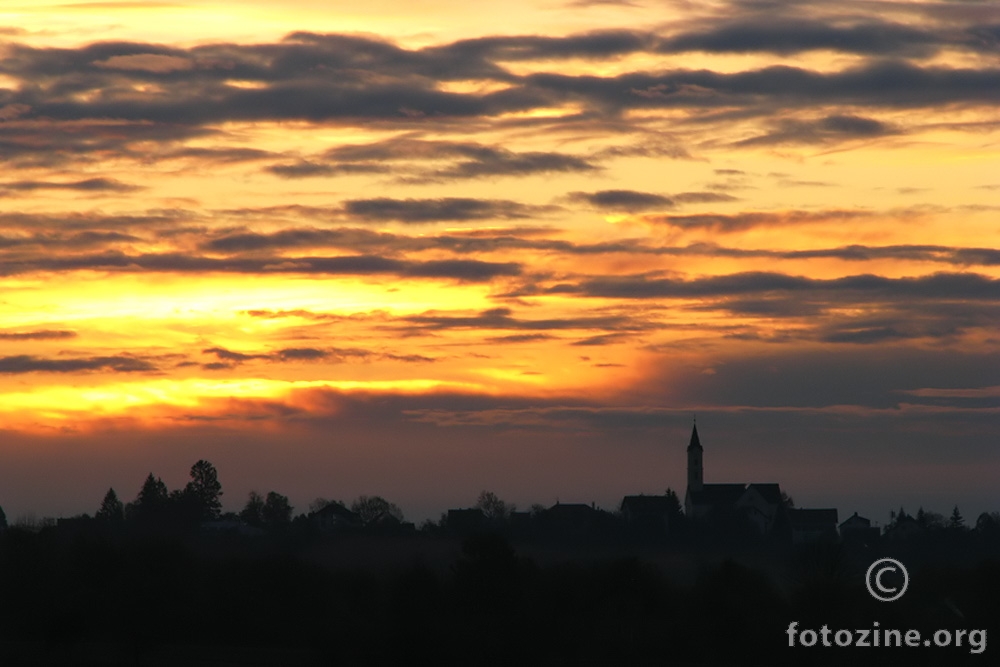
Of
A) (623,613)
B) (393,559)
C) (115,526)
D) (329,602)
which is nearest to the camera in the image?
(623,613)

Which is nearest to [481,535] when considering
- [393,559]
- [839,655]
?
[839,655]

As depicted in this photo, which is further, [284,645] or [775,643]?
[284,645]

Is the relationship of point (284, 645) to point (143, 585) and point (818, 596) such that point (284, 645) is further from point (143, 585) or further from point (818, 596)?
point (818, 596)

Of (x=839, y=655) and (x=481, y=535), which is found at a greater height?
(x=481, y=535)

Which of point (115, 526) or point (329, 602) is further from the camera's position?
point (115, 526)

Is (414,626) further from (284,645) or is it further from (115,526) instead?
(115,526)

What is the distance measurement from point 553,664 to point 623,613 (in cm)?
1103

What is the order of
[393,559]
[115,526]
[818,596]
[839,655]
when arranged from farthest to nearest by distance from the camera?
[115,526] < [393,559] < [818,596] < [839,655]

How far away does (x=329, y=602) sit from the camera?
322 ft

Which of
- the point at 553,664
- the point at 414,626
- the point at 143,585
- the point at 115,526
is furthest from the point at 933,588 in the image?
the point at 115,526

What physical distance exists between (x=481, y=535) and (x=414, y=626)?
2011 cm

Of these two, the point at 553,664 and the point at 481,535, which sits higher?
the point at 481,535

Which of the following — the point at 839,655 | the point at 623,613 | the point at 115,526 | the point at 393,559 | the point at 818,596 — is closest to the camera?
the point at 839,655

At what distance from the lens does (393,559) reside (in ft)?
454
